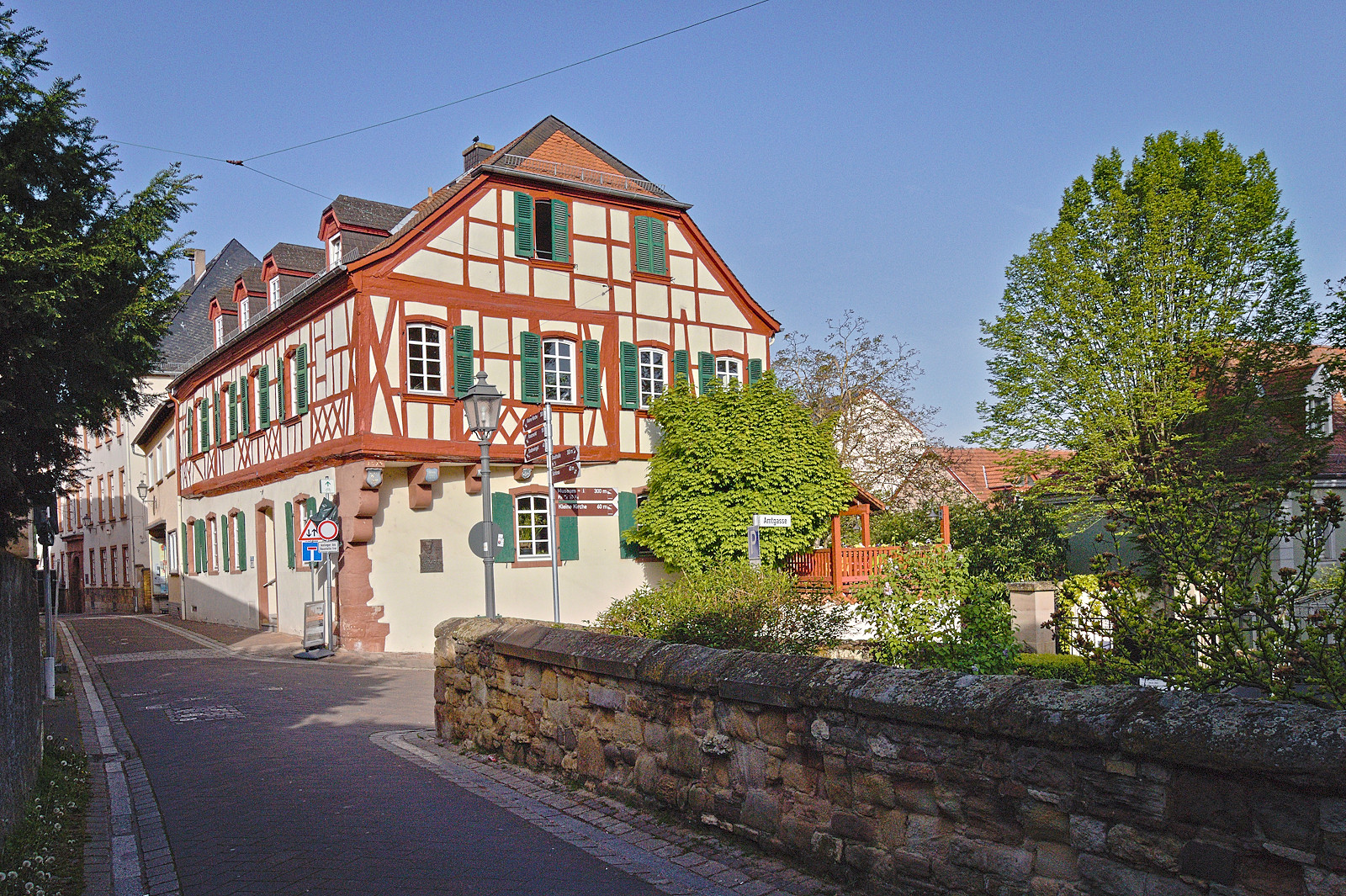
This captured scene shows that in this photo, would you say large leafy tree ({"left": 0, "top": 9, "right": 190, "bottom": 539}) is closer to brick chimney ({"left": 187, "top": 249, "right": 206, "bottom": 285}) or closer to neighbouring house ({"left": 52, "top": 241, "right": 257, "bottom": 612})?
neighbouring house ({"left": 52, "top": 241, "right": 257, "bottom": 612})

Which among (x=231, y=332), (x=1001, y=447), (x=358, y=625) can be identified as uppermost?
(x=231, y=332)

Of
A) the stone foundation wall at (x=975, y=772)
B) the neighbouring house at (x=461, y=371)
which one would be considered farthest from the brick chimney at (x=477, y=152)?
the stone foundation wall at (x=975, y=772)

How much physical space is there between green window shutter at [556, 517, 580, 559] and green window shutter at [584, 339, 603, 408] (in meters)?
2.34

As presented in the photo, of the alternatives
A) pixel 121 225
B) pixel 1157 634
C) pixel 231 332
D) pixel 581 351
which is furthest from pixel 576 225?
pixel 1157 634

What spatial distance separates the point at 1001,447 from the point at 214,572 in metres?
19.5

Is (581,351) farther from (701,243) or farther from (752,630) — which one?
(752,630)

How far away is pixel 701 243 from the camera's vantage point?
78.0 feet

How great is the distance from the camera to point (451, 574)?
19.4 m

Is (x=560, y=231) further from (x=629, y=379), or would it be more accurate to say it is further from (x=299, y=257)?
(x=299, y=257)

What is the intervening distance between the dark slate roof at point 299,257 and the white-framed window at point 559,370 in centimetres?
580

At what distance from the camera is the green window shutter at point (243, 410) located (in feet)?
78.0

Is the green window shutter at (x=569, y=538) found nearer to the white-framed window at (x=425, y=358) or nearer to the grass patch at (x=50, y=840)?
the white-framed window at (x=425, y=358)

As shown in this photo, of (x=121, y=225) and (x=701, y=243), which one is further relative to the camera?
(x=701, y=243)

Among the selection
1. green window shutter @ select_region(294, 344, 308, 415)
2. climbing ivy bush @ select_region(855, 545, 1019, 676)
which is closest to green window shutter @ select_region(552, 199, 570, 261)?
green window shutter @ select_region(294, 344, 308, 415)
